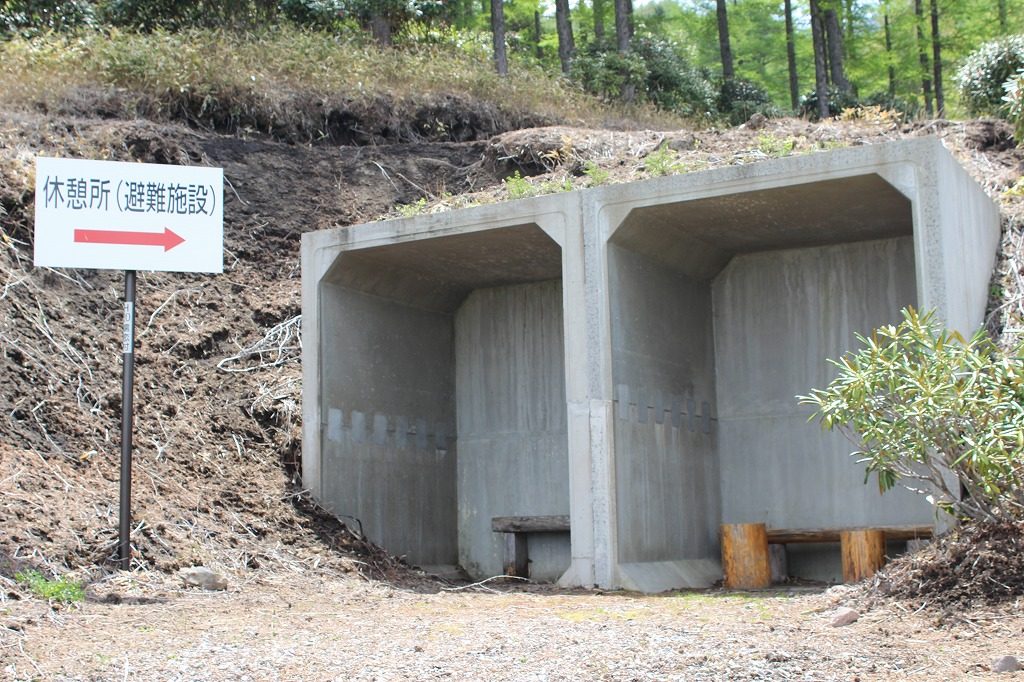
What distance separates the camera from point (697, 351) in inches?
423

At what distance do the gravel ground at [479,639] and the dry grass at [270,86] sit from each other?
28.5 ft

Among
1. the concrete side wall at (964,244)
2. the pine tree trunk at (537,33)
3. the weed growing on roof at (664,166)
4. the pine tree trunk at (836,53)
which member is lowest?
the concrete side wall at (964,244)

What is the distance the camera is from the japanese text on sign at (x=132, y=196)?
8070 millimetres

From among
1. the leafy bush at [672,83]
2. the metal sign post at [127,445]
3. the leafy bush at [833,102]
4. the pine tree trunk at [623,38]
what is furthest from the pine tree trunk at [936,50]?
the metal sign post at [127,445]

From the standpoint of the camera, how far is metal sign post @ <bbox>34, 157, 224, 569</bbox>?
26.2 feet

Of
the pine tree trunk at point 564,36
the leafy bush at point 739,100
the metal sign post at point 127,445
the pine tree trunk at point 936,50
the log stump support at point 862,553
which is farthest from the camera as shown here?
the pine tree trunk at point 936,50

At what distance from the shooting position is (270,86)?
15875mm

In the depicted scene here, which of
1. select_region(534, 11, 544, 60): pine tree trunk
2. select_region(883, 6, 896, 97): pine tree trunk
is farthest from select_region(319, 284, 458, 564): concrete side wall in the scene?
select_region(534, 11, 544, 60): pine tree trunk

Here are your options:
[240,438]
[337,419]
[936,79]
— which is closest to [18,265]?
[240,438]

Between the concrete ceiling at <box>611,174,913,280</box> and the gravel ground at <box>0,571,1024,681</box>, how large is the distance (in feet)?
9.70

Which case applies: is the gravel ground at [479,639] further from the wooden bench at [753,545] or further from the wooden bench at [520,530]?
the wooden bench at [520,530]

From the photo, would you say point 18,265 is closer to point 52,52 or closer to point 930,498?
point 52,52

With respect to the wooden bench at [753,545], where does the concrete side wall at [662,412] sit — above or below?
above

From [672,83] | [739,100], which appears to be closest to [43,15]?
[672,83]
